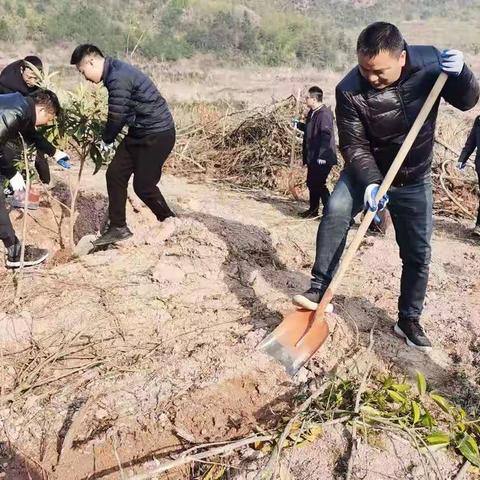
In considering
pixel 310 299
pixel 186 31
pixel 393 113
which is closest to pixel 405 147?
pixel 393 113

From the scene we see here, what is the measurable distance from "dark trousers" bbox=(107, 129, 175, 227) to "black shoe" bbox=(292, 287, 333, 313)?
1.80m

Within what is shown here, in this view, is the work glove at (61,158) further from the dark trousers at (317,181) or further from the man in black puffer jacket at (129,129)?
the dark trousers at (317,181)

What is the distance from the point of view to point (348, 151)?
261cm

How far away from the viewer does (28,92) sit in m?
4.66

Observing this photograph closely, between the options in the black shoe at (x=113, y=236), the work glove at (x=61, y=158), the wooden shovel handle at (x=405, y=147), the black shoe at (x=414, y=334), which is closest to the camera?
the wooden shovel handle at (x=405, y=147)

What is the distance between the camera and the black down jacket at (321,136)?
534 cm

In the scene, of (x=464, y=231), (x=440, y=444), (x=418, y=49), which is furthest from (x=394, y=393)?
(x=464, y=231)

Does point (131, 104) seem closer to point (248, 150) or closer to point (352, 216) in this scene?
point (352, 216)

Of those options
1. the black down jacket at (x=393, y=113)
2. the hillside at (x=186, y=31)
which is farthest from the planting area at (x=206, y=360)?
the hillside at (x=186, y=31)

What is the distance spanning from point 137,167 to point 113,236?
1.80 feet

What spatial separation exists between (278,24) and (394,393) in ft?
88.9

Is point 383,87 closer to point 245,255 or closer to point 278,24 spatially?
point 245,255

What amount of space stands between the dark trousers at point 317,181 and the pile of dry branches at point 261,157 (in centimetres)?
110

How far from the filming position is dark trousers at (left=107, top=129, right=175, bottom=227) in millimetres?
3900
